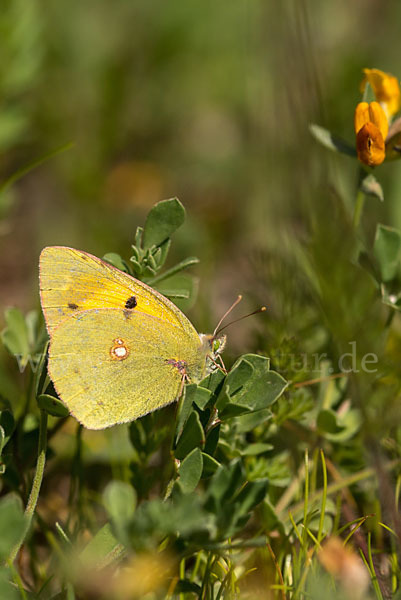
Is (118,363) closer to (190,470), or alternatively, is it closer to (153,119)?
(190,470)

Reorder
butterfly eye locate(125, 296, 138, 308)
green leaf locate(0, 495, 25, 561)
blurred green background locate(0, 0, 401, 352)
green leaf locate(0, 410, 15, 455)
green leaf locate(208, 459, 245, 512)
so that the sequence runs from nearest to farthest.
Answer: green leaf locate(0, 495, 25, 561) → green leaf locate(208, 459, 245, 512) → green leaf locate(0, 410, 15, 455) → butterfly eye locate(125, 296, 138, 308) → blurred green background locate(0, 0, 401, 352)

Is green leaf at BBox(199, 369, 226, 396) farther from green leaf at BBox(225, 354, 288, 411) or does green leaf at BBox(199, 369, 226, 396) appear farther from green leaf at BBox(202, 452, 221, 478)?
green leaf at BBox(202, 452, 221, 478)

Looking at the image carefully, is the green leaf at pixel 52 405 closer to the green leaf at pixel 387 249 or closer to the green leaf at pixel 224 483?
the green leaf at pixel 224 483

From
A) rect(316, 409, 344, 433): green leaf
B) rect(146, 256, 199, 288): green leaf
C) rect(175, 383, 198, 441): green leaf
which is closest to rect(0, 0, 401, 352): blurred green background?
rect(146, 256, 199, 288): green leaf

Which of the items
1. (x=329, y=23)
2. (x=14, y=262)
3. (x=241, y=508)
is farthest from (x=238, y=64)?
(x=241, y=508)

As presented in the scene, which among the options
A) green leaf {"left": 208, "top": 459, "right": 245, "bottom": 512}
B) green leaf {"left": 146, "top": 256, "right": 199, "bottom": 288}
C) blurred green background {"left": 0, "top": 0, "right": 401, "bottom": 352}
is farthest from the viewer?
blurred green background {"left": 0, "top": 0, "right": 401, "bottom": 352}

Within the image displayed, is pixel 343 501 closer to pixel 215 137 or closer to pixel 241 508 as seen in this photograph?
pixel 241 508
